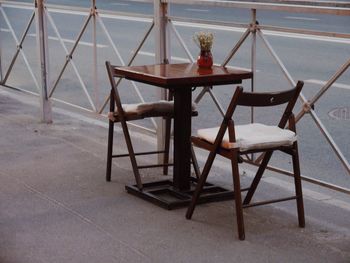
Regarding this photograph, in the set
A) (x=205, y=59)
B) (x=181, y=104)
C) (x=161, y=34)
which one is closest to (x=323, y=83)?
(x=161, y=34)

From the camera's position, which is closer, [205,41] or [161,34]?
[205,41]

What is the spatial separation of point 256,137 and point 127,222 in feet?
3.45

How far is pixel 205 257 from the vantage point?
409 centimetres

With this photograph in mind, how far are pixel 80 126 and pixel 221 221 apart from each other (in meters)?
3.28

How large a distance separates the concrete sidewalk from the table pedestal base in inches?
2.2

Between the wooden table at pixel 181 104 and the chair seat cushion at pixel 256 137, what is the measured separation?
1.37ft

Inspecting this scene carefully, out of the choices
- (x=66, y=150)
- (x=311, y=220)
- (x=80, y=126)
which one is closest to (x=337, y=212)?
(x=311, y=220)

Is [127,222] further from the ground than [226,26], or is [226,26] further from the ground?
[226,26]

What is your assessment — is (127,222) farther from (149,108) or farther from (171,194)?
(149,108)

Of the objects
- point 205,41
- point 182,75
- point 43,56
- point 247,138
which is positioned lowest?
point 247,138

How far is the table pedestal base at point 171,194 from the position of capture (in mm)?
4973

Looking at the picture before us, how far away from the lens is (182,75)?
4805mm

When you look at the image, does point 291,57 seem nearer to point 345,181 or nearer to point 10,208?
point 345,181

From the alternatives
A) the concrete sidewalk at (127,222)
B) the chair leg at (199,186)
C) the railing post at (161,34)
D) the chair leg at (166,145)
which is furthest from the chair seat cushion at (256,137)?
the railing post at (161,34)
